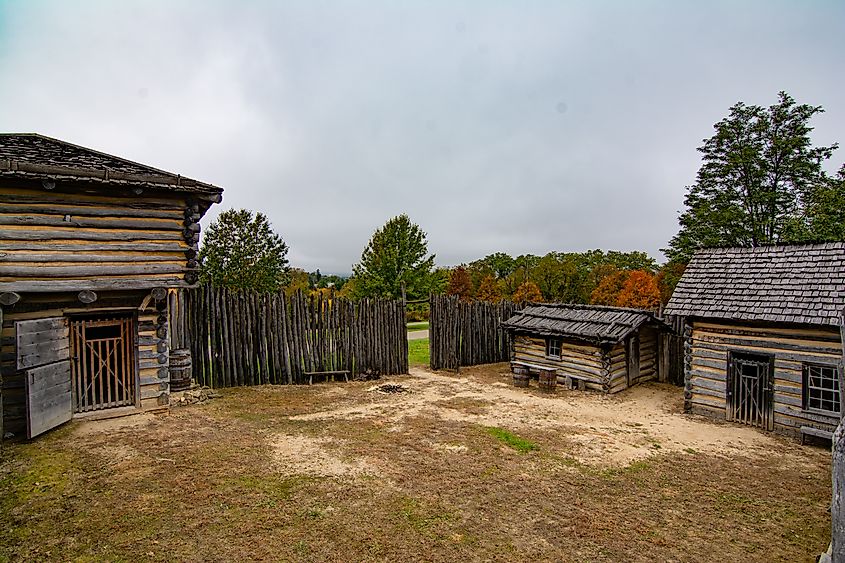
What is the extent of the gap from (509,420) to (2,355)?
10.7 metres

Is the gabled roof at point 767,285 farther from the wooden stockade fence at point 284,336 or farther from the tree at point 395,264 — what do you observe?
the tree at point 395,264

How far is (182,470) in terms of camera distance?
7613 millimetres

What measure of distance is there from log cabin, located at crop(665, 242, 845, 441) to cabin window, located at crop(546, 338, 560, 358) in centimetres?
439

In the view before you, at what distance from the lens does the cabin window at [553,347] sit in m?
16.4

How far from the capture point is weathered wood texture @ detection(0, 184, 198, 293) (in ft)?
30.3

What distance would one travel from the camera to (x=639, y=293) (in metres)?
32.8

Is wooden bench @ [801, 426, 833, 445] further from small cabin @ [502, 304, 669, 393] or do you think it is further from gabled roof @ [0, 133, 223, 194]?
gabled roof @ [0, 133, 223, 194]

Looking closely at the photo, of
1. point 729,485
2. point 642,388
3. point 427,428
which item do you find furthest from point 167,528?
point 642,388

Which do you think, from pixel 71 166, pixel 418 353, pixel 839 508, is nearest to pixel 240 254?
pixel 418 353

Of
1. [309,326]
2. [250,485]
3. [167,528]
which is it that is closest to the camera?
[167,528]

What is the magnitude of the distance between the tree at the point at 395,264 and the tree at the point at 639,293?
13999 mm

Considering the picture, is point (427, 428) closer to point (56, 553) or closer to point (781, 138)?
point (56, 553)

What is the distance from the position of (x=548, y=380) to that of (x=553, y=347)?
1955 millimetres

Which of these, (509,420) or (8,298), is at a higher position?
(8,298)
